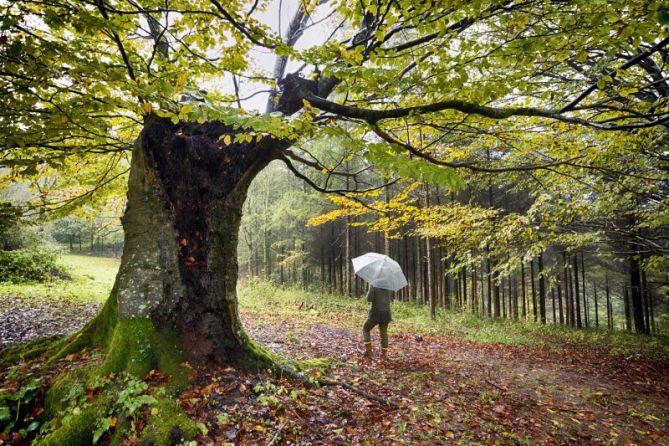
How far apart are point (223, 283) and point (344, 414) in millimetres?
2311

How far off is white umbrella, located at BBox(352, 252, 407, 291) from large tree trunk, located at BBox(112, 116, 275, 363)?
297 cm

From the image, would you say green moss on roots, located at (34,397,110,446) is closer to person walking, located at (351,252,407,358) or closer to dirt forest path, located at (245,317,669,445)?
dirt forest path, located at (245,317,669,445)

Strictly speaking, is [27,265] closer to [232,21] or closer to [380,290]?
[380,290]

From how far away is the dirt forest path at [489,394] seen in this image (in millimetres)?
3936

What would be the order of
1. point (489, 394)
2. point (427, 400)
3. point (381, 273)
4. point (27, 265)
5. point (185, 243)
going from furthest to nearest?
1. point (27, 265)
2. point (381, 273)
3. point (489, 394)
4. point (427, 400)
5. point (185, 243)

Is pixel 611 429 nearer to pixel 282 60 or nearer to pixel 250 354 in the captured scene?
pixel 250 354

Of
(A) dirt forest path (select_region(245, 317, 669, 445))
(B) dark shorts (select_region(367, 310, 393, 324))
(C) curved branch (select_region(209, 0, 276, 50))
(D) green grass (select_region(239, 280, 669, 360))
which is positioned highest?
(C) curved branch (select_region(209, 0, 276, 50))

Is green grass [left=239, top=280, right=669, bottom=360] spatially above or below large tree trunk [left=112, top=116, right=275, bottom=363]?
below

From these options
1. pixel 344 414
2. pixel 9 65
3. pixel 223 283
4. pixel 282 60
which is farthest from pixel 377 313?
pixel 9 65

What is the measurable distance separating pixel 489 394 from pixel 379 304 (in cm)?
239

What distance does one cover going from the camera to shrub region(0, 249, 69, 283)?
1381cm

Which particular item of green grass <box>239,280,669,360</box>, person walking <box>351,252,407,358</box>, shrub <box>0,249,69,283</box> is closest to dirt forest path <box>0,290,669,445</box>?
person walking <box>351,252,407,358</box>

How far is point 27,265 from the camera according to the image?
1462 centimetres

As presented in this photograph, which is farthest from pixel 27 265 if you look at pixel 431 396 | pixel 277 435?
pixel 431 396
